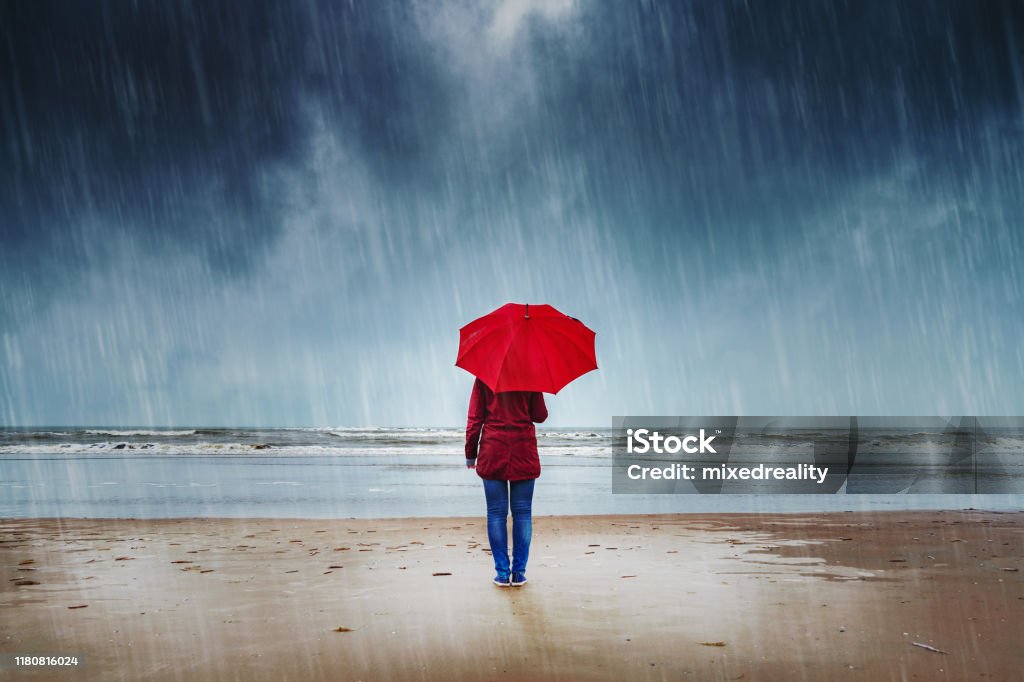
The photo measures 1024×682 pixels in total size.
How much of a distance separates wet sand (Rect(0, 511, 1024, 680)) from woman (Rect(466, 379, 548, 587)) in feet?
1.15

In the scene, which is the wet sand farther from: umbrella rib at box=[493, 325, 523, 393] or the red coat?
umbrella rib at box=[493, 325, 523, 393]

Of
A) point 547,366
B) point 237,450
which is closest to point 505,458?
point 547,366

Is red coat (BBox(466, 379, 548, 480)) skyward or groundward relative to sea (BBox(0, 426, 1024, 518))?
skyward

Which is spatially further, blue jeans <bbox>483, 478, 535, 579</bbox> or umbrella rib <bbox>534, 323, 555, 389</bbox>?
blue jeans <bbox>483, 478, 535, 579</bbox>

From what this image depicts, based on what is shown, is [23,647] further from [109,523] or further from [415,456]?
[415,456]

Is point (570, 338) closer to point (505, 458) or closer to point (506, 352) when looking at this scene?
point (506, 352)

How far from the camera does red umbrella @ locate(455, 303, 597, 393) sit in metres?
5.27

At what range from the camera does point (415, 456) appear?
2661 centimetres

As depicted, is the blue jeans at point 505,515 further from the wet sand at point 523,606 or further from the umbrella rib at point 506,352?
the umbrella rib at point 506,352

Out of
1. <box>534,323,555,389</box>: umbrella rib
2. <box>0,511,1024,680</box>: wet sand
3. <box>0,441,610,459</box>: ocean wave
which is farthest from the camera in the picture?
<box>0,441,610,459</box>: ocean wave

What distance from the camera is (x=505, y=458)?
537 centimetres

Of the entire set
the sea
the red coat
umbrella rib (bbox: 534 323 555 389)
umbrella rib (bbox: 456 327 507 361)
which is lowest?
the sea

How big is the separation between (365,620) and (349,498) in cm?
856

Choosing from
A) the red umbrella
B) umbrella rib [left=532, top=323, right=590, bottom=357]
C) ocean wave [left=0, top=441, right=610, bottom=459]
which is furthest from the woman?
ocean wave [left=0, top=441, right=610, bottom=459]
